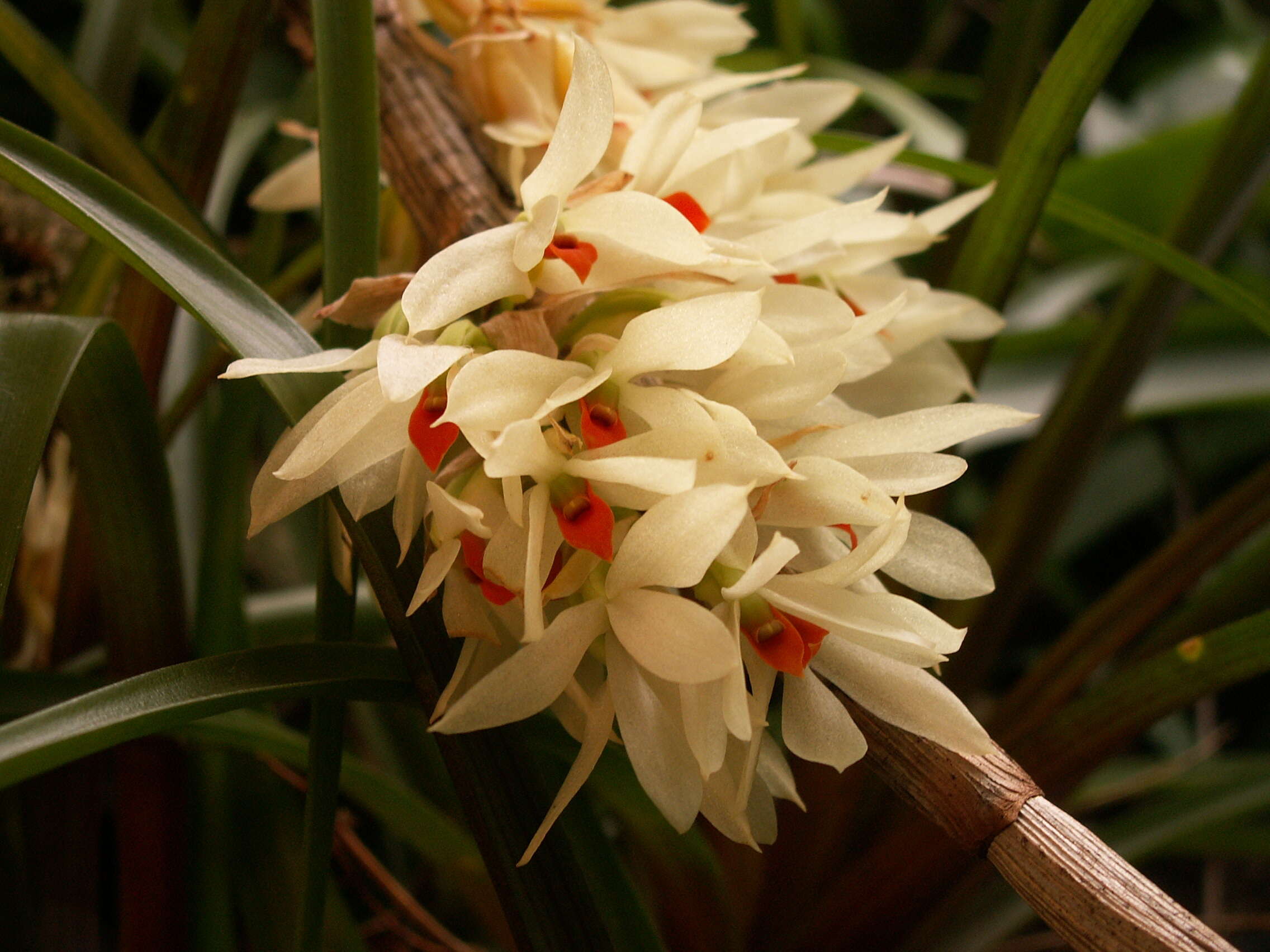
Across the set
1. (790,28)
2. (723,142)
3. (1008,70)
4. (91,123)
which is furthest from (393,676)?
(790,28)

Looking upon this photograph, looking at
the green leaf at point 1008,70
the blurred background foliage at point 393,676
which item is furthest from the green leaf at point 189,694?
the green leaf at point 1008,70

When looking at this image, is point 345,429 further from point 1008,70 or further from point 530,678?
point 1008,70

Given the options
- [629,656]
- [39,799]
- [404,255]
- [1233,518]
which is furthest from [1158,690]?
[39,799]

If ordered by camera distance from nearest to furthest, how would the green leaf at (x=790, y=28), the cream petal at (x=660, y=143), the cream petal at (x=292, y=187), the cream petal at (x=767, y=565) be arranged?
the cream petal at (x=767, y=565) → the cream petal at (x=660, y=143) → the cream petal at (x=292, y=187) → the green leaf at (x=790, y=28)

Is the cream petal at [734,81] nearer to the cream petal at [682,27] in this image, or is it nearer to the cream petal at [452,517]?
the cream petal at [682,27]

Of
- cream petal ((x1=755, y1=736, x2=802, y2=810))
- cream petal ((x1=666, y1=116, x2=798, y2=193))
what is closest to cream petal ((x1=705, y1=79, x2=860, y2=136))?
cream petal ((x1=666, y1=116, x2=798, y2=193))

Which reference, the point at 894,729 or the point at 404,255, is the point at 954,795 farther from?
the point at 404,255
